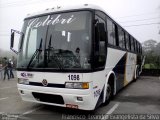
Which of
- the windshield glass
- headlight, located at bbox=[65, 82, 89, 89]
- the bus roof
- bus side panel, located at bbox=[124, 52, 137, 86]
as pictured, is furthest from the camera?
bus side panel, located at bbox=[124, 52, 137, 86]

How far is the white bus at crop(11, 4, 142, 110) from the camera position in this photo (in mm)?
5168

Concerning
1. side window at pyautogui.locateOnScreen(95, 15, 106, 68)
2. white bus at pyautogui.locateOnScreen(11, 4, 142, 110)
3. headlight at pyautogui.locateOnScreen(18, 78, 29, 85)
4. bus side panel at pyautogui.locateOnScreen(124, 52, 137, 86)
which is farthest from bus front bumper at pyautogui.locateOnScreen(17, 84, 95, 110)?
bus side panel at pyautogui.locateOnScreen(124, 52, 137, 86)

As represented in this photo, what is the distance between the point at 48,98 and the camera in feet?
18.5

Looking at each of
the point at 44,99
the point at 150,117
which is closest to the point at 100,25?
the point at 44,99

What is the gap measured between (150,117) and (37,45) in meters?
3.79

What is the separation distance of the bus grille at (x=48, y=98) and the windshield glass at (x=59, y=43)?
2.56 feet

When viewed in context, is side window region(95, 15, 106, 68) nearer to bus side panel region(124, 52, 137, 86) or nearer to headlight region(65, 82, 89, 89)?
headlight region(65, 82, 89, 89)

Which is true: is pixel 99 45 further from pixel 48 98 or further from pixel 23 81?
pixel 23 81

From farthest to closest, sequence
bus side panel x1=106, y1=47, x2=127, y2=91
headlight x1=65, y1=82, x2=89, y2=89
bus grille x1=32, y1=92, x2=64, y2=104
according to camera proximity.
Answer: bus side panel x1=106, y1=47, x2=127, y2=91
bus grille x1=32, y1=92, x2=64, y2=104
headlight x1=65, y1=82, x2=89, y2=89

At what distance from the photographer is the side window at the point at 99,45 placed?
5.49m

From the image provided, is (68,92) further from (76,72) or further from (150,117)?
(150,117)

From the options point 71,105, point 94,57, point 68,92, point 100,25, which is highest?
point 100,25

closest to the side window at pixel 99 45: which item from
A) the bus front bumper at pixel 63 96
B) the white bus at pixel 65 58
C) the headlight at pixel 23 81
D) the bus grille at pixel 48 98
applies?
the white bus at pixel 65 58

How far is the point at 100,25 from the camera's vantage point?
18.6ft
